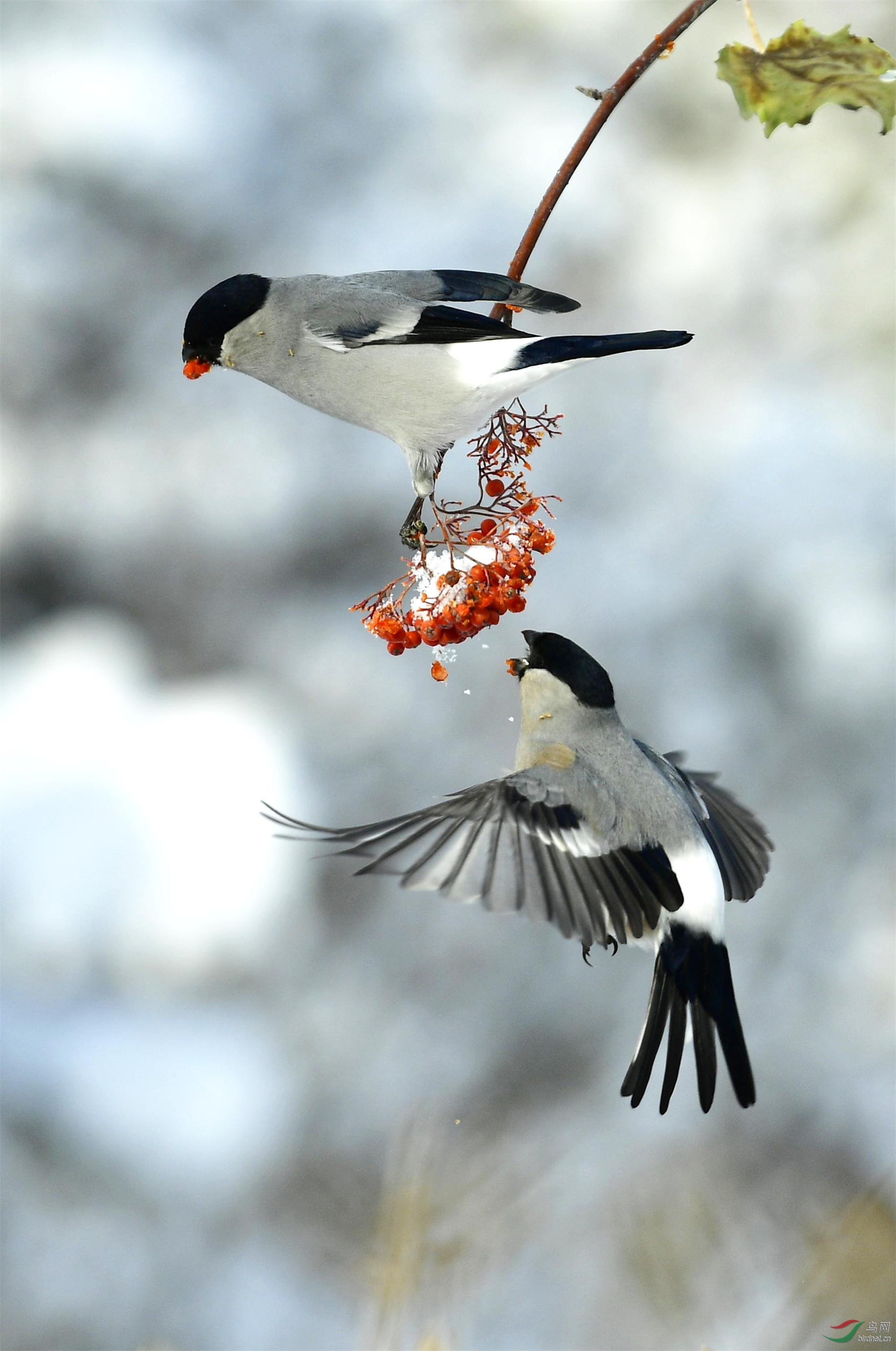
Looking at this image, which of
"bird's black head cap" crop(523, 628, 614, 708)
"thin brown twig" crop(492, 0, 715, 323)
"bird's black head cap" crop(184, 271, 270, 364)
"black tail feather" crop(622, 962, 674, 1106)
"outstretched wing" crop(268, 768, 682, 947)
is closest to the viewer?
"thin brown twig" crop(492, 0, 715, 323)

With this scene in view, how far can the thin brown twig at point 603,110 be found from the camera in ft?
3.14

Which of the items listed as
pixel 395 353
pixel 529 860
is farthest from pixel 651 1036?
pixel 395 353

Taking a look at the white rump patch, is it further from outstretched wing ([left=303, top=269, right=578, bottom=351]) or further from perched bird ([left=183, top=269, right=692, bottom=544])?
outstretched wing ([left=303, top=269, right=578, bottom=351])

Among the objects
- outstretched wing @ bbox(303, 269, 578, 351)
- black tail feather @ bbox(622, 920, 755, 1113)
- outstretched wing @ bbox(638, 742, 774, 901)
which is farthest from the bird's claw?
black tail feather @ bbox(622, 920, 755, 1113)

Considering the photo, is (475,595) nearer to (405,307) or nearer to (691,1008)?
(405,307)

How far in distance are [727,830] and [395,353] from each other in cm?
83

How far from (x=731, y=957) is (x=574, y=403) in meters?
1.55

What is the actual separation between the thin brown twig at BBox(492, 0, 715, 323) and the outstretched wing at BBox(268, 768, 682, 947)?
0.54 meters

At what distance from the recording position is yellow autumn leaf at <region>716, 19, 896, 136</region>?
0.97 m

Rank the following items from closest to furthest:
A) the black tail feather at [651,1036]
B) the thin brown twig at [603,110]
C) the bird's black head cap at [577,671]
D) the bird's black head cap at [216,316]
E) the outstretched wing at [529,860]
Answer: the thin brown twig at [603,110] < the outstretched wing at [529,860] < the bird's black head cap at [216,316] < the black tail feather at [651,1036] < the bird's black head cap at [577,671]

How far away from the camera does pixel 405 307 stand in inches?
52.6

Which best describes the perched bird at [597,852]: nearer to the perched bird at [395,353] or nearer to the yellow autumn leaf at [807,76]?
the perched bird at [395,353]

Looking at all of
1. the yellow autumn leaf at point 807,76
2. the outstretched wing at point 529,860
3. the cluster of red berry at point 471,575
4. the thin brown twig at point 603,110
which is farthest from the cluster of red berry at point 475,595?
the yellow autumn leaf at point 807,76

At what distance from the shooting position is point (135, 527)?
3.63 meters
